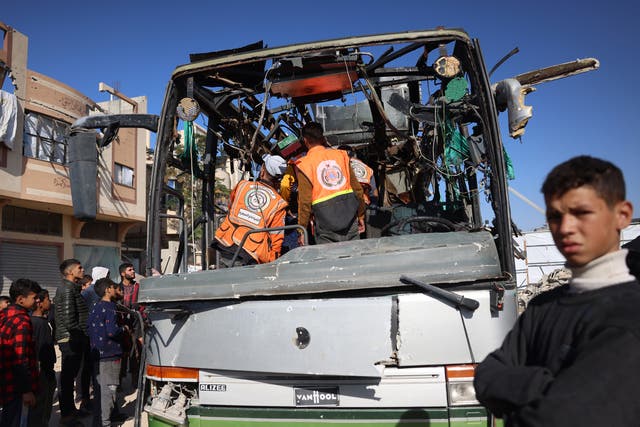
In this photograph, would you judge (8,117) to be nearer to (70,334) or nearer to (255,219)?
(70,334)

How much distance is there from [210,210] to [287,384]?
7.64ft

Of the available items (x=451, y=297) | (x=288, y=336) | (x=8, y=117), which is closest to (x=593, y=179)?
(x=451, y=297)

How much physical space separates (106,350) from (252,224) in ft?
7.65

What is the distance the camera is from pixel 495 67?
3020 millimetres

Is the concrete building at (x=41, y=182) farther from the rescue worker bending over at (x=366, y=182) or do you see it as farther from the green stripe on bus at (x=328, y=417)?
the green stripe on bus at (x=328, y=417)

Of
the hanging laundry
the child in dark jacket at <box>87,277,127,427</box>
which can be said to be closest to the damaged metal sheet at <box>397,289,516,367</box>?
the child in dark jacket at <box>87,277,127,427</box>

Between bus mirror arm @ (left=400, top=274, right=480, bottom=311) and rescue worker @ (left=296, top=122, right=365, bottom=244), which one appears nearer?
bus mirror arm @ (left=400, top=274, right=480, bottom=311)

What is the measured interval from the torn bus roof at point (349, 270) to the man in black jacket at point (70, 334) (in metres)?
3.33

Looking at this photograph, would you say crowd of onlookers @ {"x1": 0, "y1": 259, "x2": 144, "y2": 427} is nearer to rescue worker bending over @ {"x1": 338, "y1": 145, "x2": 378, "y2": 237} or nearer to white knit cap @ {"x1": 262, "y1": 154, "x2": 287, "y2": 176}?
white knit cap @ {"x1": 262, "y1": 154, "x2": 287, "y2": 176}

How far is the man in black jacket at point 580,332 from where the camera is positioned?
3.19 ft

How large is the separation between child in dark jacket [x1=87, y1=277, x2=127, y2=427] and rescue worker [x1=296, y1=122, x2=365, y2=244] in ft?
8.44

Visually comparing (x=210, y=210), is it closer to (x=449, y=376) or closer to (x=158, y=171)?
(x=158, y=171)

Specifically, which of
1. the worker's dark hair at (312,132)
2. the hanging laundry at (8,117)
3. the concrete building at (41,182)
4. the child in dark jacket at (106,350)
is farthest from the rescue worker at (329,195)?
the hanging laundry at (8,117)

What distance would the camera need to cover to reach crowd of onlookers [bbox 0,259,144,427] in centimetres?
362
